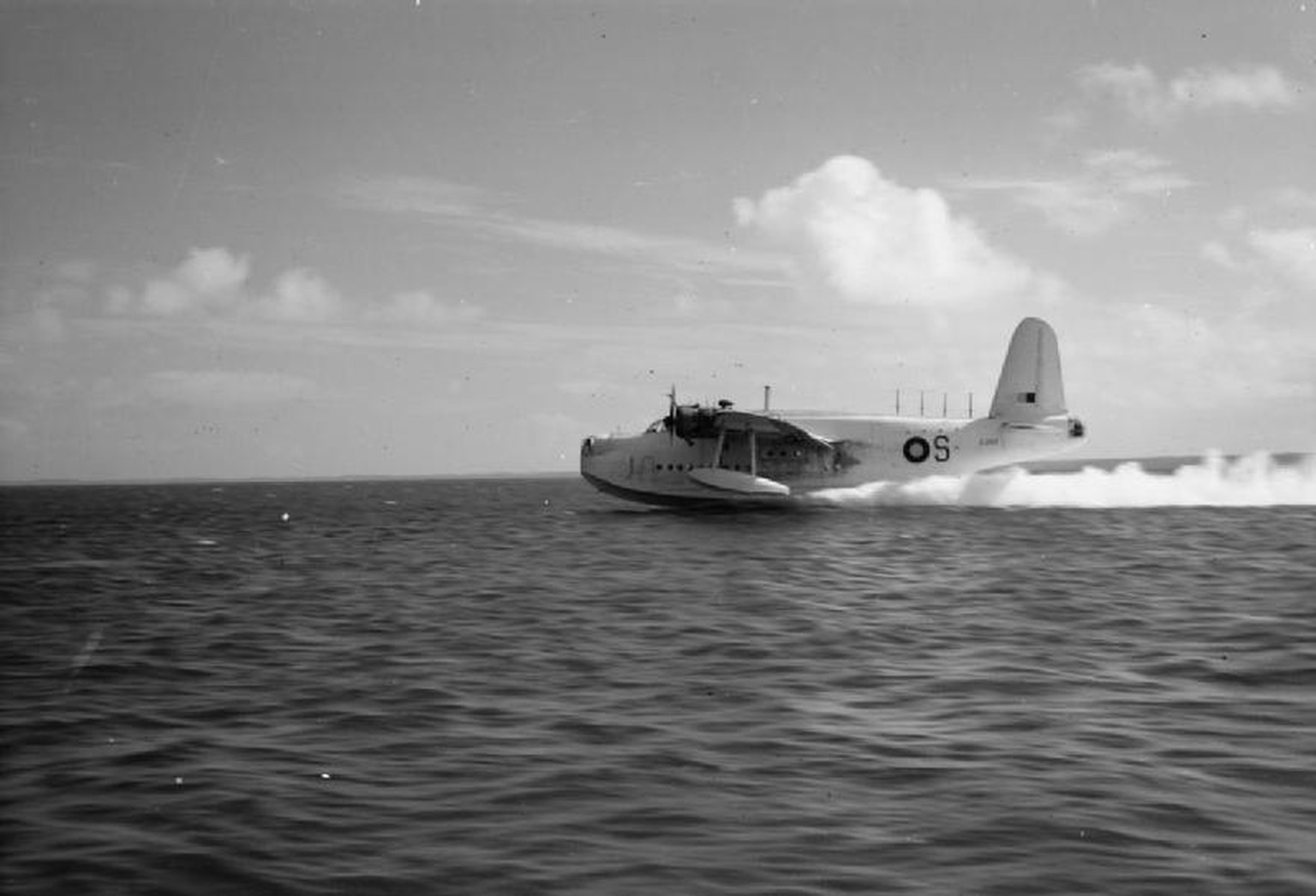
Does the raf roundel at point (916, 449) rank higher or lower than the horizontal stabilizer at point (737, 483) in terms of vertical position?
higher

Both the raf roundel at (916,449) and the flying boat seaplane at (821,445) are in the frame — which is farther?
the raf roundel at (916,449)

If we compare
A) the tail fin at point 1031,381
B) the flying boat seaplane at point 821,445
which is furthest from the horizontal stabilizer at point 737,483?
the tail fin at point 1031,381

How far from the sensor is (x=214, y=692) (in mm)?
11891

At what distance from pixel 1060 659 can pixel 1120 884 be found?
710 centimetres

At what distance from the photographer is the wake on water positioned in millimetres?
47562

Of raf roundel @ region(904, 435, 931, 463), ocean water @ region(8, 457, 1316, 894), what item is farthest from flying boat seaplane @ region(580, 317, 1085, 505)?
ocean water @ region(8, 457, 1316, 894)

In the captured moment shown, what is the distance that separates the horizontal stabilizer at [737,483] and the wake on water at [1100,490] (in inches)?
185

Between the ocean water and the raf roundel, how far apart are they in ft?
74.5

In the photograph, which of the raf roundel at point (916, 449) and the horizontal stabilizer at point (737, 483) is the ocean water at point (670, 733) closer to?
the horizontal stabilizer at point (737, 483)

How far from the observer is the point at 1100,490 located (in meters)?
54.8

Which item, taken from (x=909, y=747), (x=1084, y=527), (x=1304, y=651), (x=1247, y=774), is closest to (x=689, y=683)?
→ (x=909, y=747)

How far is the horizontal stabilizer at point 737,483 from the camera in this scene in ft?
138

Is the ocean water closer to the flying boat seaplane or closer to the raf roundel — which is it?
the flying boat seaplane

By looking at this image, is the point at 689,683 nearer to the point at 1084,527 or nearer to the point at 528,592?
the point at 528,592
